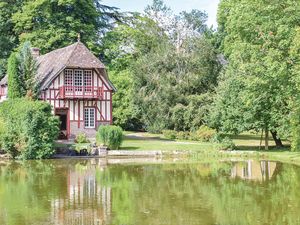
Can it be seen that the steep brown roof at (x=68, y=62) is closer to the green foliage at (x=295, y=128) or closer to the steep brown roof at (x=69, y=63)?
the steep brown roof at (x=69, y=63)

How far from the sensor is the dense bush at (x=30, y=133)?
110 ft

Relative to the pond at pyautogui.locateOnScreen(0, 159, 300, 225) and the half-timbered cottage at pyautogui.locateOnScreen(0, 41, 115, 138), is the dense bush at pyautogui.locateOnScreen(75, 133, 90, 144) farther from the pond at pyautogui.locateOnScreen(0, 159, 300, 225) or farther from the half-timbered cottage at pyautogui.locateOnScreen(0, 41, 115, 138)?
the pond at pyautogui.locateOnScreen(0, 159, 300, 225)

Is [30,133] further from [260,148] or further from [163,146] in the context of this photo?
[260,148]

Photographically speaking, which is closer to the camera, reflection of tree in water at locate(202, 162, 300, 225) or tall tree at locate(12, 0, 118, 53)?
reflection of tree in water at locate(202, 162, 300, 225)

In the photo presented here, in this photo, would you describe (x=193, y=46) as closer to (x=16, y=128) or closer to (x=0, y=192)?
(x=16, y=128)

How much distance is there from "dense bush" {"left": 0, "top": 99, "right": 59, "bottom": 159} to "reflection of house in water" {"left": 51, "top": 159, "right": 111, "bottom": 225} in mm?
9267

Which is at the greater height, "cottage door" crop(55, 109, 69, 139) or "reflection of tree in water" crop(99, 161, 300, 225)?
"cottage door" crop(55, 109, 69, 139)

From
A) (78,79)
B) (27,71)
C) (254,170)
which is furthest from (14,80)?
(254,170)

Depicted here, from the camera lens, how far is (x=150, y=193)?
778 inches

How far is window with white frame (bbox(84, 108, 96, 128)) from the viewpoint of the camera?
4303 centimetres

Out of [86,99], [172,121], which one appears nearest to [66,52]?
[86,99]

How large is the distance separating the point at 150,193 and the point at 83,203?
2.99 meters

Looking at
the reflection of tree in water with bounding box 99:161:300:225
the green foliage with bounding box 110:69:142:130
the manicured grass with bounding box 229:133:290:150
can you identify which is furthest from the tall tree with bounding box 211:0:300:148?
the green foliage with bounding box 110:69:142:130

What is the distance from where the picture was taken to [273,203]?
17.5 meters
